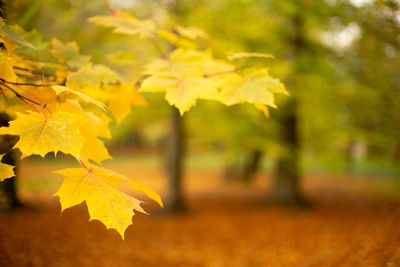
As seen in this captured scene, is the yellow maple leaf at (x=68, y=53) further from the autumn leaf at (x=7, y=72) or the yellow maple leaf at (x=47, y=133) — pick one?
the yellow maple leaf at (x=47, y=133)

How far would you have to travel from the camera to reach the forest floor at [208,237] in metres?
2.95

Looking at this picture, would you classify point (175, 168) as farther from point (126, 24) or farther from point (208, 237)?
point (126, 24)

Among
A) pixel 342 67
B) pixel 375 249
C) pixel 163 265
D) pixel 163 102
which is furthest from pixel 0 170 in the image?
pixel 342 67

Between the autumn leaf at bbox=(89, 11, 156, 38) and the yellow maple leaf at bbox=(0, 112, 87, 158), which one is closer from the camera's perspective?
the yellow maple leaf at bbox=(0, 112, 87, 158)

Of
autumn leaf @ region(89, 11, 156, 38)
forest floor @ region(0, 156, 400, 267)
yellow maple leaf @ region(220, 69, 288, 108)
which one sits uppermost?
autumn leaf @ region(89, 11, 156, 38)

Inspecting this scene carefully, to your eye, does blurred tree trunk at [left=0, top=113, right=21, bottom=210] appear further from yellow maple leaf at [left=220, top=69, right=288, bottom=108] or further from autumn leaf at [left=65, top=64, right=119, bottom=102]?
yellow maple leaf at [left=220, top=69, right=288, bottom=108]

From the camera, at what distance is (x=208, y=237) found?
243 inches

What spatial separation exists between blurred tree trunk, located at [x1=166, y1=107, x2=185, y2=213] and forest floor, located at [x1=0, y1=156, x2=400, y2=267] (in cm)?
39

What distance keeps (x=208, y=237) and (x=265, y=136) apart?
132 inches

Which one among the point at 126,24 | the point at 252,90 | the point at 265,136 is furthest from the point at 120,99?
the point at 265,136

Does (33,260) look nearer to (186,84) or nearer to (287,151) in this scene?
(186,84)

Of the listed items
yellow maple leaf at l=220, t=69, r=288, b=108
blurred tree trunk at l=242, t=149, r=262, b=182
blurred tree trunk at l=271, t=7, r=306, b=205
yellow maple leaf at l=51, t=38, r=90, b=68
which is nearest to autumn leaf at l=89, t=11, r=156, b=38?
yellow maple leaf at l=51, t=38, r=90, b=68

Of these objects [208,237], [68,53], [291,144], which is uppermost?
[68,53]

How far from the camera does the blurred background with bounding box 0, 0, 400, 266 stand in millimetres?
3672
